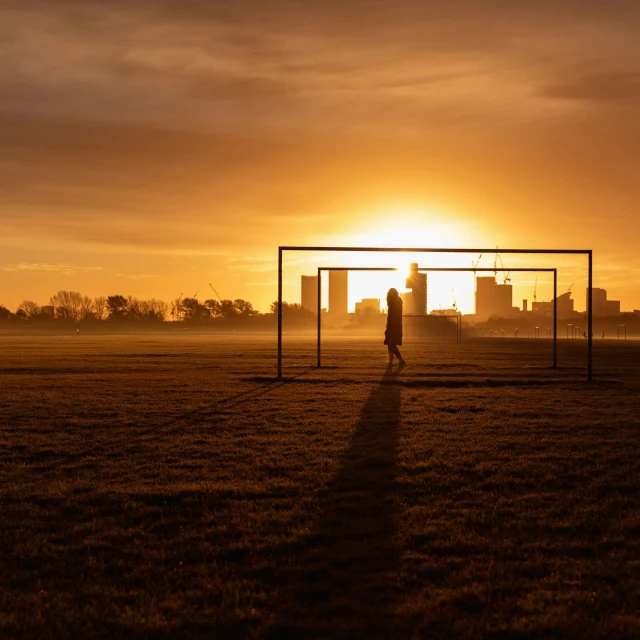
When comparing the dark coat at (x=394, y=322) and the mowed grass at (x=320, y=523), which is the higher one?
the dark coat at (x=394, y=322)

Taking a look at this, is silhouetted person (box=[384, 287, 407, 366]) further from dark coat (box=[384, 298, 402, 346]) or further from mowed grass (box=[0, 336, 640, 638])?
mowed grass (box=[0, 336, 640, 638])

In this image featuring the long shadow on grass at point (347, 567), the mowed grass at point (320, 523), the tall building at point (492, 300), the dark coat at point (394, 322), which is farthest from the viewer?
the tall building at point (492, 300)

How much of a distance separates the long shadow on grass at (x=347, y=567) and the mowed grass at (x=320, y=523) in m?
0.01

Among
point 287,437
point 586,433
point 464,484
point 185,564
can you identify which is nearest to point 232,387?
point 287,437

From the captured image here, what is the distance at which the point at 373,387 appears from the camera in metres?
15.7

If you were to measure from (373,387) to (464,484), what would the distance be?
906cm

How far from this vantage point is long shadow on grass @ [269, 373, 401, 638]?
12.0 feet

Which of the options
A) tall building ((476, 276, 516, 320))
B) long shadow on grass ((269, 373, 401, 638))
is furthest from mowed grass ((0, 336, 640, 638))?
tall building ((476, 276, 516, 320))

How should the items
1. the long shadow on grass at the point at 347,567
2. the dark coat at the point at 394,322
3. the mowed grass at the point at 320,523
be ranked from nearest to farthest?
1. the long shadow on grass at the point at 347,567
2. the mowed grass at the point at 320,523
3. the dark coat at the point at 394,322

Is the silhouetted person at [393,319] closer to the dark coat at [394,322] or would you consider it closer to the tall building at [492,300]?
the dark coat at [394,322]

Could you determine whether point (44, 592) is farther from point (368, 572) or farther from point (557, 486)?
point (557, 486)

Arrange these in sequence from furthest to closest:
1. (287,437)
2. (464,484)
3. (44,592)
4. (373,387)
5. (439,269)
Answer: (439,269) < (373,387) < (287,437) < (464,484) < (44,592)

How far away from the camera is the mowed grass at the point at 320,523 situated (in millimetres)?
3779

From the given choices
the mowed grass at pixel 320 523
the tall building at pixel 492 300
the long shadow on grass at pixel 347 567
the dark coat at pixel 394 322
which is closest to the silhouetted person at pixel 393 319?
the dark coat at pixel 394 322
